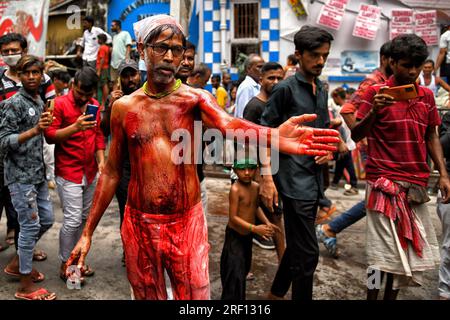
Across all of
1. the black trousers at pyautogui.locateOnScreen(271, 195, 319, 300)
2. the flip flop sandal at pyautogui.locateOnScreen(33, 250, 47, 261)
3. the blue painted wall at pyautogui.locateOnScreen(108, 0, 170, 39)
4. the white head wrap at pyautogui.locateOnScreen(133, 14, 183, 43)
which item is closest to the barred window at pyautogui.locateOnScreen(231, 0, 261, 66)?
the blue painted wall at pyautogui.locateOnScreen(108, 0, 170, 39)

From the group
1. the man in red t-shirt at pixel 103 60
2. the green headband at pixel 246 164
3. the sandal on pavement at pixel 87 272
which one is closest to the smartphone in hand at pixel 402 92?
the green headband at pixel 246 164

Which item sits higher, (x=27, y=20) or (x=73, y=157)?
(x=27, y=20)

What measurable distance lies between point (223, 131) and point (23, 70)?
214 cm

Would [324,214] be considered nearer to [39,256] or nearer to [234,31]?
[39,256]

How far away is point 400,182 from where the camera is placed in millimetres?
2959

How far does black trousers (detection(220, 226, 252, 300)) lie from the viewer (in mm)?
3104

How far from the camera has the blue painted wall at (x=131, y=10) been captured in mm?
10750

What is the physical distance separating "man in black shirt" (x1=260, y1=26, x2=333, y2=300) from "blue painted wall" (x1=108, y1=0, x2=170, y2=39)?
26.9ft

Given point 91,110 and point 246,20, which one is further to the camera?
point 246,20

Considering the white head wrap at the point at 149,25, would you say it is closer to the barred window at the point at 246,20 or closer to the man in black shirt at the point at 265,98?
the man in black shirt at the point at 265,98

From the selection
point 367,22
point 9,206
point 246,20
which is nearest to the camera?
point 9,206

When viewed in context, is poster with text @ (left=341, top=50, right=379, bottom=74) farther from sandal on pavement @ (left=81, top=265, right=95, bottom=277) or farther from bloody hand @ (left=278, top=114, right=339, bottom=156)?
bloody hand @ (left=278, top=114, right=339, bottom=156)

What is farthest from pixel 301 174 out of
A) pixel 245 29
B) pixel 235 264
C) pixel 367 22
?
pixel 245 29

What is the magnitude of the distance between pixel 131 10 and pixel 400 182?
9816 mm
